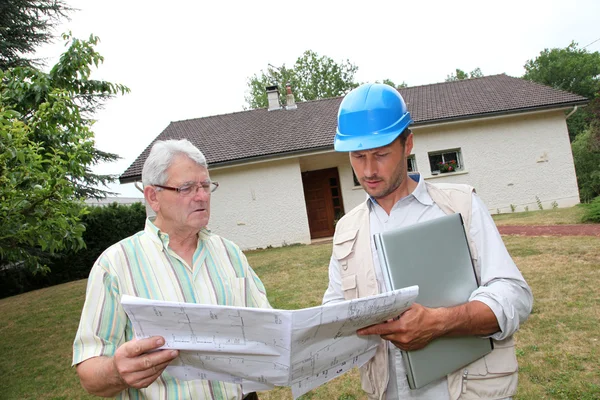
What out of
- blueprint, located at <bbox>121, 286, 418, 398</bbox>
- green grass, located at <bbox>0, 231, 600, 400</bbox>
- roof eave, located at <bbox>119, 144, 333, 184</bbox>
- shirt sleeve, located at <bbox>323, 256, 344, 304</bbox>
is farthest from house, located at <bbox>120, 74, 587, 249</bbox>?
blueprint, located at <bbox>121, 286, 418, 398</bbox>

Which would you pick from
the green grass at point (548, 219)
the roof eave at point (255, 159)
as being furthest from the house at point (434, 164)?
the green grass at point (548, 219)

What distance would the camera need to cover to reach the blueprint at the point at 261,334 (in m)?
1.14

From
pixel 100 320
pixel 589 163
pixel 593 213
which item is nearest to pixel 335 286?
pixel 100 320

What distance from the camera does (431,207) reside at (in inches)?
66.6

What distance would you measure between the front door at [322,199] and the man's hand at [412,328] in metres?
14.7

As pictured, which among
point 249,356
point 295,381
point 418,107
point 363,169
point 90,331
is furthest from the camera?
point 418,107

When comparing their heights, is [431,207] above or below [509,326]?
above

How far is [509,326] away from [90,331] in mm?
1545

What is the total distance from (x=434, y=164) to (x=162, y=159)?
14.6m

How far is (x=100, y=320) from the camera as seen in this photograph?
157 centimetres

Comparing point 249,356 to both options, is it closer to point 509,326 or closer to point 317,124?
point 509,326

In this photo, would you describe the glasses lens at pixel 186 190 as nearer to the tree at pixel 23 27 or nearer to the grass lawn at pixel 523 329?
the grass lawn at pixel 523 329

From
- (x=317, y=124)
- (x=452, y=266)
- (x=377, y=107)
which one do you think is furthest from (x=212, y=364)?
(x=317, y=124)

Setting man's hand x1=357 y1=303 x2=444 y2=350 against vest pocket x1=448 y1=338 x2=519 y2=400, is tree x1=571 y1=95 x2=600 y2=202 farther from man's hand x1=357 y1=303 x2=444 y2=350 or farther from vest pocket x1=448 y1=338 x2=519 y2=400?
man's hand x1=357 y1=303 x2=444 y2=350
